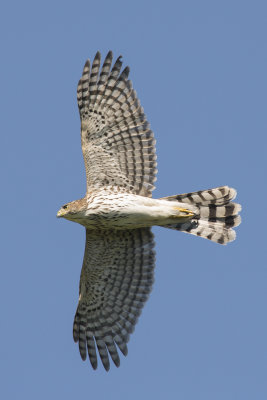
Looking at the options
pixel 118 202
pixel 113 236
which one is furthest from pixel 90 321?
pixel 118 202

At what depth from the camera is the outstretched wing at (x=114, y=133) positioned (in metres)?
12.2

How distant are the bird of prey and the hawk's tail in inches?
0.7

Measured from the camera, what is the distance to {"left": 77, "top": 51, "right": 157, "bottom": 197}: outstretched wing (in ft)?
40.1

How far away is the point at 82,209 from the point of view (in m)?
11.7

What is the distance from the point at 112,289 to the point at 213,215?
218 cm

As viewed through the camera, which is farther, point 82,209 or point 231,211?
point 231,211

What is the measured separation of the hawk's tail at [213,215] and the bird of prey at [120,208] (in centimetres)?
2

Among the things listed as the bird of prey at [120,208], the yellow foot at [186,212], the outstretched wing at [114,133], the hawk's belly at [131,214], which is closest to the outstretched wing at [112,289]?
the bird of prey at [120,208]

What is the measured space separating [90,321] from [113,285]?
75cm

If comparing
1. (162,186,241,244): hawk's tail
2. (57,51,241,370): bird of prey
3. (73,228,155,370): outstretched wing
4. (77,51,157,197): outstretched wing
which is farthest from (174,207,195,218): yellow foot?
(73,228,155,370): outstretched wing

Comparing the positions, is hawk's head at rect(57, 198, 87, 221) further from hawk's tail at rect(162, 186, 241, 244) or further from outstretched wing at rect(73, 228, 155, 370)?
hawk's tail at rect(162, 186, 241, 244)

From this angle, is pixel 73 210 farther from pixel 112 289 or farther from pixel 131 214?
pixel 112 289

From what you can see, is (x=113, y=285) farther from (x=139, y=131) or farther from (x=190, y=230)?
(x=139, y=131)

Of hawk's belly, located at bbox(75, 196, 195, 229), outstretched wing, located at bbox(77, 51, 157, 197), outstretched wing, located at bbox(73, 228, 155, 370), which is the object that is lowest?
outstretched wing, located at bbox(73, 228, 155, 370)
